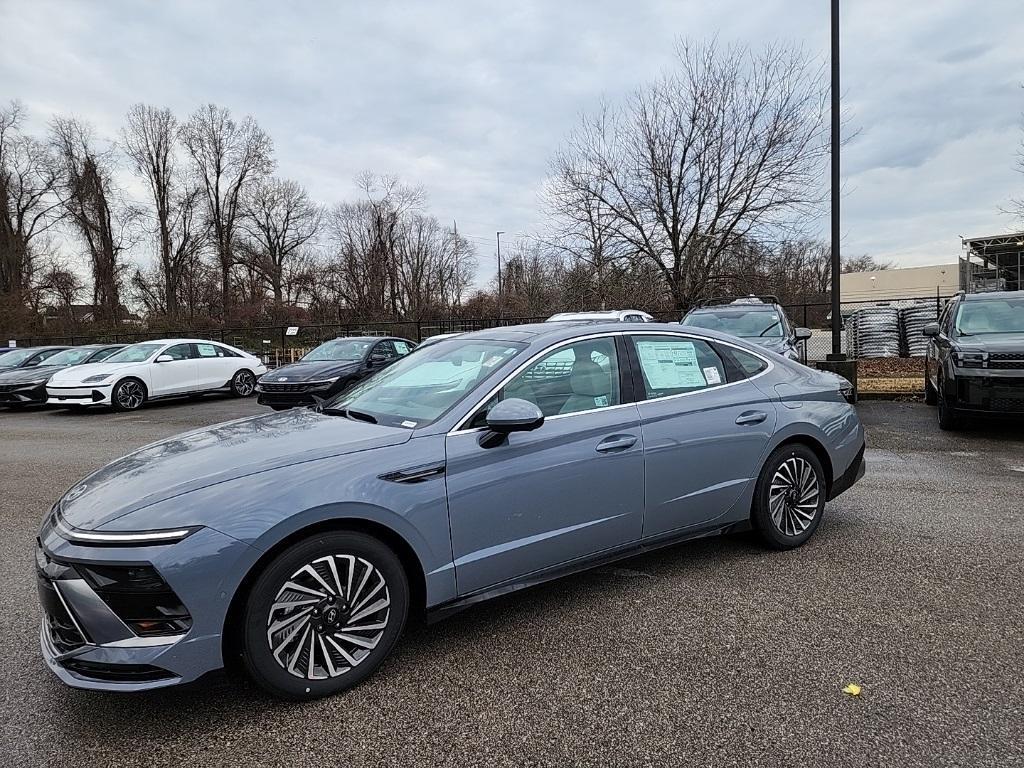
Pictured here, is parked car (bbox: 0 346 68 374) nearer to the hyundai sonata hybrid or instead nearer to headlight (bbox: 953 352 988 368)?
the hyundai sonata hybrid

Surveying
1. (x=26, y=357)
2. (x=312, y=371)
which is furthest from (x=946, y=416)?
(x=26, y=357)

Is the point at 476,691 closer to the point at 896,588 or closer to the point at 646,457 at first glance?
the point at 646,457

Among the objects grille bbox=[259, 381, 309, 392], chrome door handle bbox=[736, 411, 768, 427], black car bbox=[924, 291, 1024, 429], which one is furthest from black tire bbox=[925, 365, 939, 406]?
grille bbox=[259, 381, 309, 392]

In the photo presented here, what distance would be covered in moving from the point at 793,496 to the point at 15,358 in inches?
806

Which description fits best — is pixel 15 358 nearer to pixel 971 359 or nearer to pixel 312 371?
pixel 312 371

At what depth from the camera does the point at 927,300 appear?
20391 millimetres

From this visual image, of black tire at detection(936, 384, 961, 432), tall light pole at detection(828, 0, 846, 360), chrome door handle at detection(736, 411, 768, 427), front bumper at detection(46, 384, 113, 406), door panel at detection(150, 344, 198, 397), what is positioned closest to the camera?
chrome door handle at detection(736, 411, 768, 427)

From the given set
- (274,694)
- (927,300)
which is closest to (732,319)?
(274,694)

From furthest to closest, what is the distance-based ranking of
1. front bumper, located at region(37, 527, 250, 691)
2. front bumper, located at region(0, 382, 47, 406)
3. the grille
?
front bumper, located at region(0, 382, 47, 406) < the grille < front bumper, located at region(37, 527, 250, 691)

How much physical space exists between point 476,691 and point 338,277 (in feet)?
147

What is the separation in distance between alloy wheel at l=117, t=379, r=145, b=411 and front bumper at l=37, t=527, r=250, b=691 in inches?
513

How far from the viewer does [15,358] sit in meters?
17.3

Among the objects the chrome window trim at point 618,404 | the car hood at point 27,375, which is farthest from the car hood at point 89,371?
the chrome window trim at point 618,404

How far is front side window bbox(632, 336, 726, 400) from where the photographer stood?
11.9 feet
